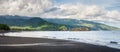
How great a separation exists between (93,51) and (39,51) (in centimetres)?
549

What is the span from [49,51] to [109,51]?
624 centimetres

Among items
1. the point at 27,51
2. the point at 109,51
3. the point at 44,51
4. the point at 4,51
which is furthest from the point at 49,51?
the point at 109,51

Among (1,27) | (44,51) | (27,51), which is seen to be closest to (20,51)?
(27,51)

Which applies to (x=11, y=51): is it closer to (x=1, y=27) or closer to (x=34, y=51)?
(x=34, y=51)

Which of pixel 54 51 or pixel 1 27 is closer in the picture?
pixel 54 51

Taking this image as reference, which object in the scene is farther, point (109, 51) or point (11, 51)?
point (109, 51)

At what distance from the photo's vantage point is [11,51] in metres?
25.0

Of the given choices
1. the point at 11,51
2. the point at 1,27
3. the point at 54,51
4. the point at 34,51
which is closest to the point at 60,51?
the point at 54,51

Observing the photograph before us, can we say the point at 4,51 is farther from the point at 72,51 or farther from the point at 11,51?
the point at 72,51

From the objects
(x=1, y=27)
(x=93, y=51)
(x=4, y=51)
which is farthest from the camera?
(x=1, y=27)

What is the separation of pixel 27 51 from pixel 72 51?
173 inches

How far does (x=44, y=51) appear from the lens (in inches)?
1003

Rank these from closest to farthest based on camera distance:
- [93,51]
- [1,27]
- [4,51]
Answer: [4,51], [93,51], [1,27]

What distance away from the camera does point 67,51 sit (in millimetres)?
Result: 25688
